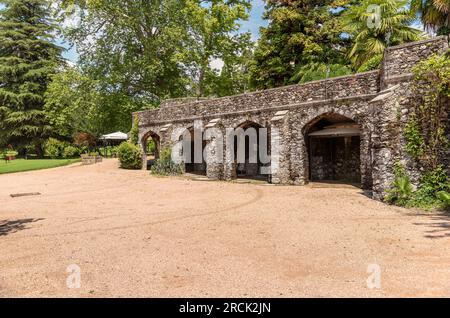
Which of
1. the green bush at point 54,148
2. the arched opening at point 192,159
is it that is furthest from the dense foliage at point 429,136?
the green bush at point 54,148

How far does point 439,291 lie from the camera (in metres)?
3.66

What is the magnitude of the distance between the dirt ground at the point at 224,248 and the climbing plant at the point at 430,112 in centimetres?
217

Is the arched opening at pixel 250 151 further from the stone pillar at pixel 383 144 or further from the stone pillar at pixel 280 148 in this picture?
the stone pillar at pixel 383 144

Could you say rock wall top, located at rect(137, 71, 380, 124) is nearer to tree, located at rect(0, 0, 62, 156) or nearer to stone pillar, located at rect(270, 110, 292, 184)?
stone pillar, located at rect(270, 110, 292, 184)

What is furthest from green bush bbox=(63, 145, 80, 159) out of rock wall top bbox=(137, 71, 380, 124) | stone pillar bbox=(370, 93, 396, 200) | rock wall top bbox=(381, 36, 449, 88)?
rock wall top bbox=(381, 36, 449, 88)

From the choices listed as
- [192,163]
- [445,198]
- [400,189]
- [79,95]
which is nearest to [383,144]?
[400,189]

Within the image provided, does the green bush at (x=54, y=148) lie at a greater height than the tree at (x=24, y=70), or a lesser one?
lesser

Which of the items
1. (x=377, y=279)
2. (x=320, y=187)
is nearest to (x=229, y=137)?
(x=320, y=187)

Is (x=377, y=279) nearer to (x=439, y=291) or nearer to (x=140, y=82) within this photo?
(x=439, y=291)

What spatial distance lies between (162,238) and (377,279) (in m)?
4.03

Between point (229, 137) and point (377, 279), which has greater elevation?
point (229, 137)

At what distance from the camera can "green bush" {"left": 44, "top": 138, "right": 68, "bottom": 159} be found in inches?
1281

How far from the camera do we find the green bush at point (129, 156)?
74.3 ft

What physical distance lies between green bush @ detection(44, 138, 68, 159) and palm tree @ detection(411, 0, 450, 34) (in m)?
33.5
